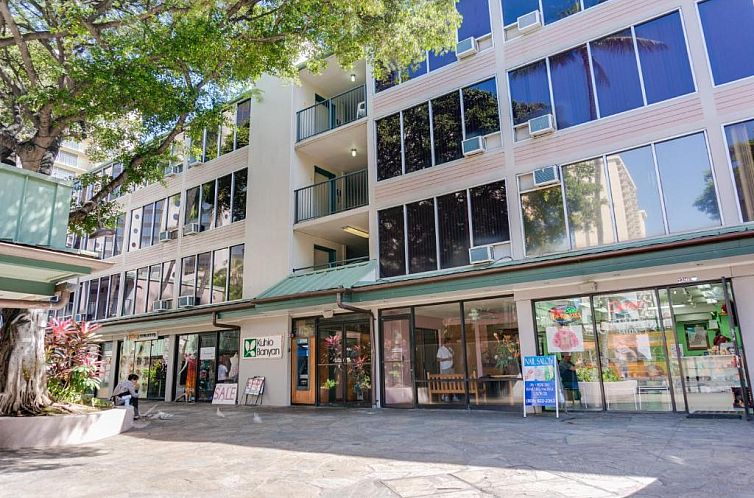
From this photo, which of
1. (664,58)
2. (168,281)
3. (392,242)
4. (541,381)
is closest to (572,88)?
(664,58)

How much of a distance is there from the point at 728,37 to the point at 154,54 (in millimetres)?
11622

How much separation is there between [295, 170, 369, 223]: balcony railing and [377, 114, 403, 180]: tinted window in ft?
5.65

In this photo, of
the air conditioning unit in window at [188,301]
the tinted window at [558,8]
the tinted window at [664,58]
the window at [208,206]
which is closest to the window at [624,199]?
the tinted window at [664,58]

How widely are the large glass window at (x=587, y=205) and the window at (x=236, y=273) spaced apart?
11.4 meters

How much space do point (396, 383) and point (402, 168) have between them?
20.0 feet

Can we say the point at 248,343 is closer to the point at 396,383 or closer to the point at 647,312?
the point at 396,383

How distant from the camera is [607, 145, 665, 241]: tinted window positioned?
1041cm

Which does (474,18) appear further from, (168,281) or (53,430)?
(168,281)

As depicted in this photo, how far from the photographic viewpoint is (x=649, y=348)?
1014 cm

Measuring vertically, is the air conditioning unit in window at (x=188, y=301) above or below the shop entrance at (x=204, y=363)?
above

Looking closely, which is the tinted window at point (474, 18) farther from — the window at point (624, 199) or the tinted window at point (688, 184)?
the tinted window at point (688, 184)

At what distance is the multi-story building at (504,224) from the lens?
9.82m

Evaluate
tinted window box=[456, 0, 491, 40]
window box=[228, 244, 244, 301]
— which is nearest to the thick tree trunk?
window box=[228, 244, 244, 301]

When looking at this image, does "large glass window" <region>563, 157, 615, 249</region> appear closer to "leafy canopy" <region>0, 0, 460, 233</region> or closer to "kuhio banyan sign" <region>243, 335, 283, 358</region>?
"leafy canopy" <region>0, 0, 460, 233</region>
